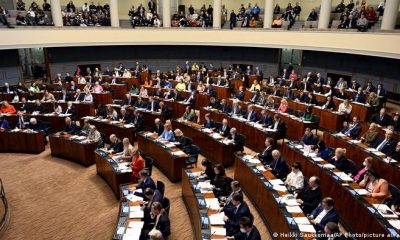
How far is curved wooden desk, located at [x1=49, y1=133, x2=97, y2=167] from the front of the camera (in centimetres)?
958

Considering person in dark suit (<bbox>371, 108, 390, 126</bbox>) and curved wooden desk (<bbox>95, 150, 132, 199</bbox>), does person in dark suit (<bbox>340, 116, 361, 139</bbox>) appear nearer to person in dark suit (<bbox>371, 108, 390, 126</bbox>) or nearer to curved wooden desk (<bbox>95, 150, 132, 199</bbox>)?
person in dark suit (<bbox>371, 108, 390, 126</bbox>)

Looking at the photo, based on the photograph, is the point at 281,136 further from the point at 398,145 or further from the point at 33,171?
the point at 33,171

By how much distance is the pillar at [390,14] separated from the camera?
1348 cm

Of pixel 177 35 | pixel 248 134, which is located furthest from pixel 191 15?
pixel 248 134

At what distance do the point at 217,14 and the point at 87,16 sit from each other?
26.8ft

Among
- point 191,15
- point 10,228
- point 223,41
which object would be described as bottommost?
point 10,228

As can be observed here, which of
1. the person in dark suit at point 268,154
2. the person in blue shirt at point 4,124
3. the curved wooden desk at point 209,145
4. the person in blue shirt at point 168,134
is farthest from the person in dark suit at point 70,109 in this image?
the person in dark suit at point 268,154

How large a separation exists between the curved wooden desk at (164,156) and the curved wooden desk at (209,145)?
129cm

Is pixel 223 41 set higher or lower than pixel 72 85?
higher

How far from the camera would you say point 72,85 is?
15945 mm

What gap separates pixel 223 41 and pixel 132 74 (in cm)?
609

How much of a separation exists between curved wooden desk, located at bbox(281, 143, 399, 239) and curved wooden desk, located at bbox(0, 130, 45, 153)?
860cm

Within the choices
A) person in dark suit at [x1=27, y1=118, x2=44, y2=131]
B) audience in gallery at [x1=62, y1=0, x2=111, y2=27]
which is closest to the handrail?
person in dark suit at [x1=27, y1=118, x2=44, y2=131]

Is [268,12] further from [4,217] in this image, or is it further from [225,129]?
[4,217]
